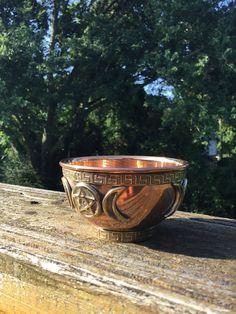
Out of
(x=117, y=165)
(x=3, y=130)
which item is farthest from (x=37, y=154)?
(x=117, y=165)

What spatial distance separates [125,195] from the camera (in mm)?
665

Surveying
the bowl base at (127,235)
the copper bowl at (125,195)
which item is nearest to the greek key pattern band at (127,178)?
the copper bowl at (125,195)

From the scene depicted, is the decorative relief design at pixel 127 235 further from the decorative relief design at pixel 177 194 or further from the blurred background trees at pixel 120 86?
the blurred background trees at pixel 120 86

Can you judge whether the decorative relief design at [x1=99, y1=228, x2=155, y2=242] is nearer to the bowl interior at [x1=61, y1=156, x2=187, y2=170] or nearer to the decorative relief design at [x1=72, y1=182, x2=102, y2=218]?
the decorative relief design at [x1=72, y1=182, x2=102, y2=218]

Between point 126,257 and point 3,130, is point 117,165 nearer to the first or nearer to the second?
point 126,257

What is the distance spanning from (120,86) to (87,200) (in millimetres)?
4591

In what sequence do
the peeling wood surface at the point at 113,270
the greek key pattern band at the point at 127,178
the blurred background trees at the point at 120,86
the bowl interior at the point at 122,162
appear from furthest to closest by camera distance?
1. the blurred background trees at the point at 120,86
2. the bowl interior at the point at 122,162
3. the greek key pattern band at the point at 127,178
4. the peeling wood surface at the point at 113,270

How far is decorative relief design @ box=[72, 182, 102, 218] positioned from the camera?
675mm

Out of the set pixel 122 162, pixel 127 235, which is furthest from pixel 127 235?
pixel 122 162

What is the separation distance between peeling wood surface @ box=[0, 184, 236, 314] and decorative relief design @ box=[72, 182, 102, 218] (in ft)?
0.24

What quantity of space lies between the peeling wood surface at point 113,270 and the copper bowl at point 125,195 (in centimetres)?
5

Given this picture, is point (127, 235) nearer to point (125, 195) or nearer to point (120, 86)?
point (125, 195)

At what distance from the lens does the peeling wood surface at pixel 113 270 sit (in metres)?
0.50

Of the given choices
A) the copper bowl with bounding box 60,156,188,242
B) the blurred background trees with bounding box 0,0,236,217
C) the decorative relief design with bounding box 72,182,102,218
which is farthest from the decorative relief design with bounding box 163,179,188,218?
the blurred background trees with bounding box 0,0,236,217
